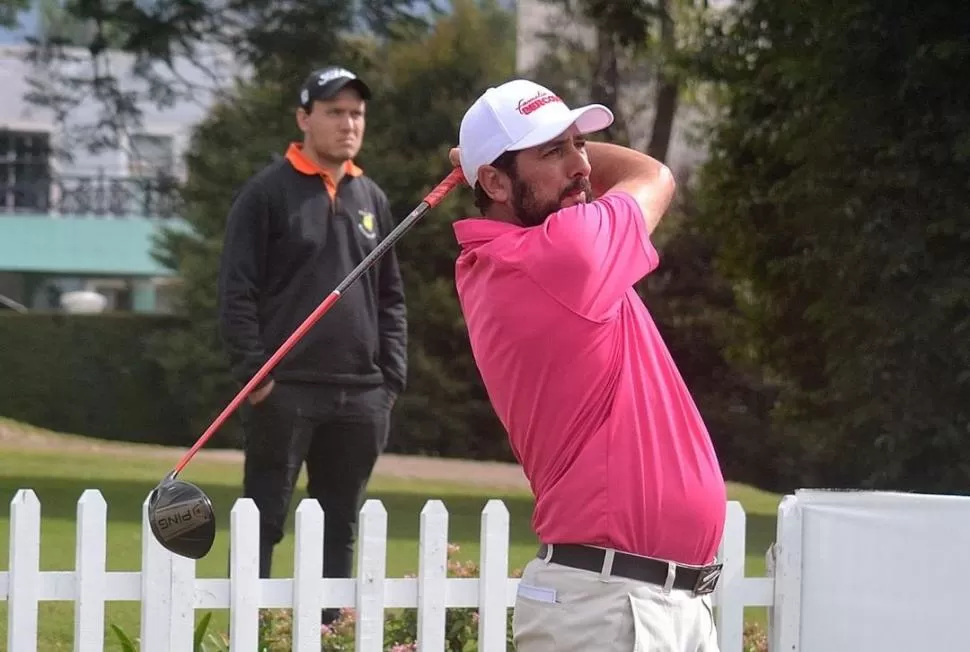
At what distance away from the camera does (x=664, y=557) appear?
2730 mm

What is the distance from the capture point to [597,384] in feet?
8.84

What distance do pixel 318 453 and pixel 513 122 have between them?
2715 mm

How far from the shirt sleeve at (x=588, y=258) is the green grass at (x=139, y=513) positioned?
10.0 ft

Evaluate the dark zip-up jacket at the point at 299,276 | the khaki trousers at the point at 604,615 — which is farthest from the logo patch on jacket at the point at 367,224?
the khaki trousers at the point at 604,615

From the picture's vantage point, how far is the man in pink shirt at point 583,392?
2676mm

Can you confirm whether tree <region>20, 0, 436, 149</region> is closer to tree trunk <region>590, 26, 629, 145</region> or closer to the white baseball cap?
tree trunk <region>590, 26, 629, 145</region>

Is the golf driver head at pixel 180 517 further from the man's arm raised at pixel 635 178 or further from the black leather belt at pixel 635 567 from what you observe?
the man's arm raised at pixel 635 178

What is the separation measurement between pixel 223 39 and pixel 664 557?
12152 mm

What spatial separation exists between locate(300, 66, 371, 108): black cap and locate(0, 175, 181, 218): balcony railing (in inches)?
577

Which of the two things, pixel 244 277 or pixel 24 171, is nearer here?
pixel 244 277

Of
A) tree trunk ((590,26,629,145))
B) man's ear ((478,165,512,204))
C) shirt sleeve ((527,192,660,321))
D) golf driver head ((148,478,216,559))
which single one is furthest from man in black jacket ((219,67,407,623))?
tree trunk ((590,26,629,145))

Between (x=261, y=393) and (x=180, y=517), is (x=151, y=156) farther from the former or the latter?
(x=180, y=517)

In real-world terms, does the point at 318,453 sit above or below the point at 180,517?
below

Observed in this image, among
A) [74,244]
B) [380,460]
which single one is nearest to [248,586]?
[380,460]
